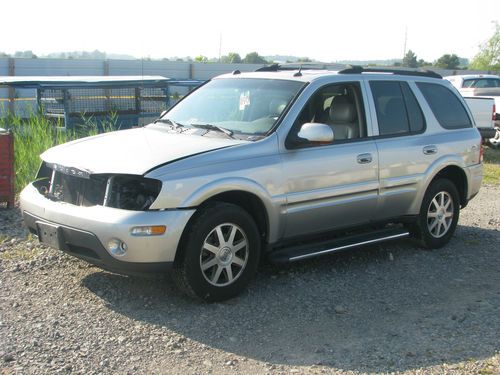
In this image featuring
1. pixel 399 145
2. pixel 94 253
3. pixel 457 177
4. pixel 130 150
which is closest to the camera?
pixel 94 253

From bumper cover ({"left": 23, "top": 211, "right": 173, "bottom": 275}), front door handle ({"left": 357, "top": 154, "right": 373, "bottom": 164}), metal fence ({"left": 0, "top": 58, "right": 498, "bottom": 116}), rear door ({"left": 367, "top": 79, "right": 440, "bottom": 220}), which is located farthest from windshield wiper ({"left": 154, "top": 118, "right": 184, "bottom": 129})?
metal fence ({"left": 0, "top": 58, "right": 498, "bottom": 116})

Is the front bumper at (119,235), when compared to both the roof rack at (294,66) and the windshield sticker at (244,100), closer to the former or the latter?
the windshield sticker at (244,100)

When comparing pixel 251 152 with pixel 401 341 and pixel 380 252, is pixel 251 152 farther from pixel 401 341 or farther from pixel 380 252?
pixel 380 252

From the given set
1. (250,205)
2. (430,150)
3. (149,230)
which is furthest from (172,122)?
(430,150)

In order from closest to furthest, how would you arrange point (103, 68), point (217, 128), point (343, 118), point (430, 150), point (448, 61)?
point (217, 128) → point (343, 118) → point (430, 150) → point (103, 68) → point (448, 61)

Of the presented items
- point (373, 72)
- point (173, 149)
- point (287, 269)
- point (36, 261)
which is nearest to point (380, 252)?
point (287, 269)

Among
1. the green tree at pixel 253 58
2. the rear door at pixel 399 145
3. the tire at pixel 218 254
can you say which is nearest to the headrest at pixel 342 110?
the rear door at pixel 399 145

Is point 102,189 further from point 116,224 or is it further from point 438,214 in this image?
point 438,214

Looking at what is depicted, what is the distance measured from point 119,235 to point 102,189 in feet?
1.53

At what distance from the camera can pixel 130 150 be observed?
205 inches

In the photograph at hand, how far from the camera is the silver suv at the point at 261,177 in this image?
480 cm

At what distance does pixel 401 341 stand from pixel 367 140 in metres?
2.18

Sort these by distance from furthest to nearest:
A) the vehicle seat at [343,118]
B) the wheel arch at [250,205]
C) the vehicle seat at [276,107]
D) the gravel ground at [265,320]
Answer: the vehicle seat at [343,118] → the vehicle seat at [276,107] → the wheel arch at [250,205] → the gravel ground at [265,320]

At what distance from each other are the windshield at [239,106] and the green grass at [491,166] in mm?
7243
